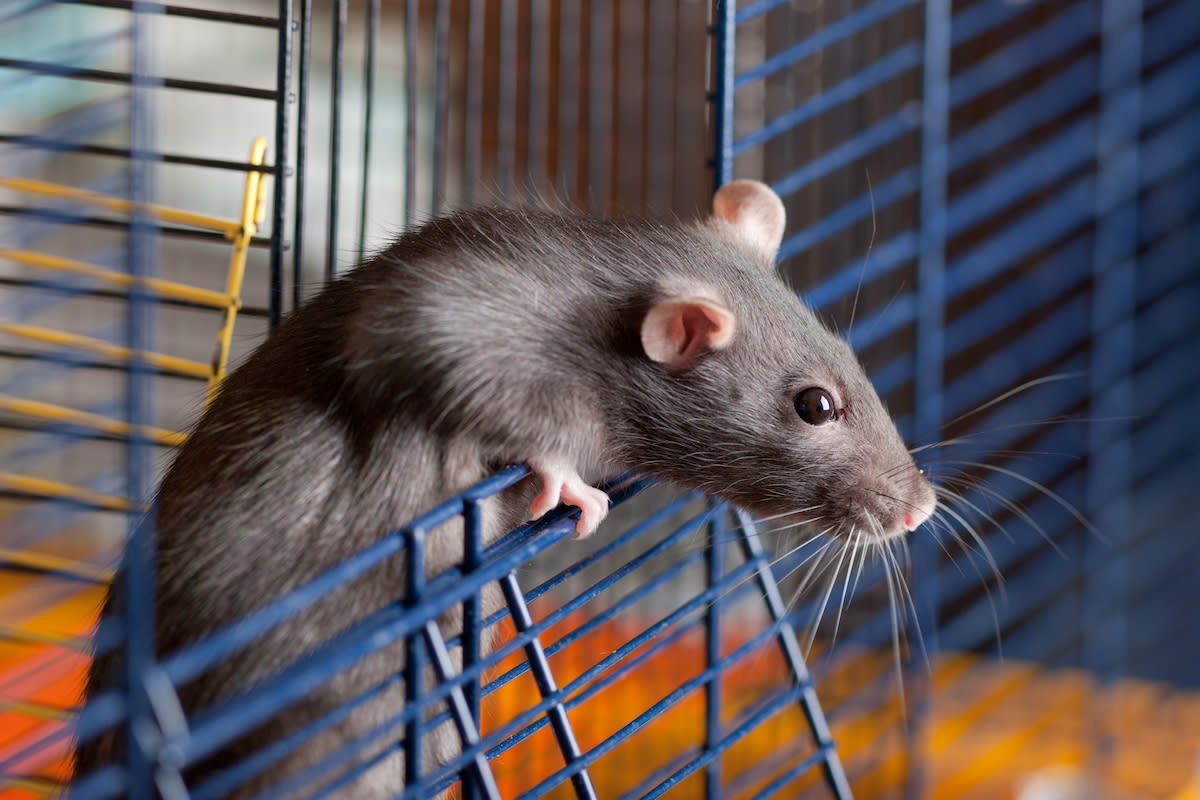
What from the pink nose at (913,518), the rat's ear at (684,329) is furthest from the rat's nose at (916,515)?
the rat's ear at (684,329)

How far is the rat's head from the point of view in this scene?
3.27 ft

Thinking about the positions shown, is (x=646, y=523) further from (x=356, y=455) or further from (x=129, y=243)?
(x=129, y=243)

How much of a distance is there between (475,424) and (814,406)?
32 cm

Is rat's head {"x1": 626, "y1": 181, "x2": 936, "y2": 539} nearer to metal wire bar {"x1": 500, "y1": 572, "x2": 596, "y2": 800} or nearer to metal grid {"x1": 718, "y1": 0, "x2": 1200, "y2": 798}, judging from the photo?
metal wire bar {"x1": 500, "y1": 572, "x2": 596, "y2": 800}

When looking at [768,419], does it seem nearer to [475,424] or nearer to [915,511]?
[915,511]

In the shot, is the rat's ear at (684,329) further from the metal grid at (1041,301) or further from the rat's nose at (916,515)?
the metal grid at (1041,301)

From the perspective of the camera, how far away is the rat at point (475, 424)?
83cm

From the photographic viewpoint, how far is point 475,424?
2.96 ft

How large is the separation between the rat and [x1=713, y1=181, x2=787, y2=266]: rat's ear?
0.20ft

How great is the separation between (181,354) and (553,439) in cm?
250

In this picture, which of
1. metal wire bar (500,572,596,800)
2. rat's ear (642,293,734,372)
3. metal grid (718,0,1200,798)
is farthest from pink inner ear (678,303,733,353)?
metal grid (718,0,1200,798)

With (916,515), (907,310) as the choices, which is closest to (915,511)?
(916,515)

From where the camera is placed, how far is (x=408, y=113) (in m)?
1.15

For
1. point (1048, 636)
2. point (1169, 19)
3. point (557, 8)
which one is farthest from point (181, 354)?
point (1169, 19)
